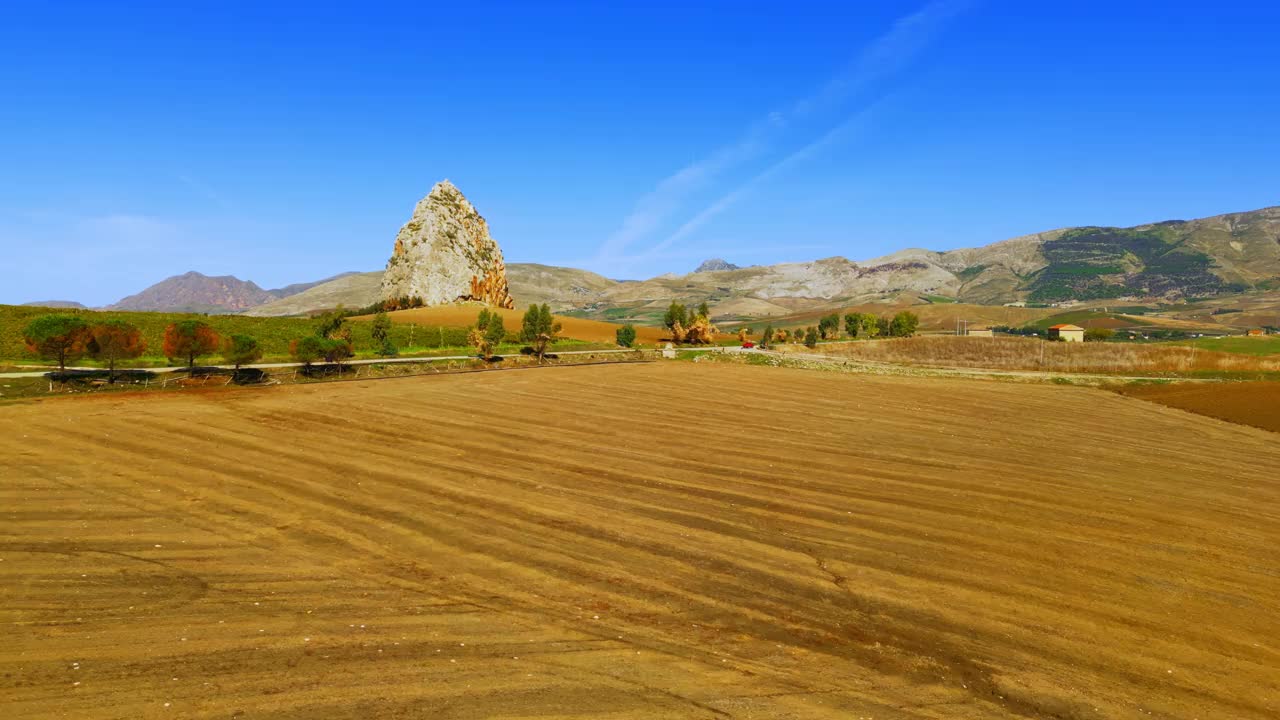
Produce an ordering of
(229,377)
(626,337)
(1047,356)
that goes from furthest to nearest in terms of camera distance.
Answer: (626,337) < (1047,356) < (229,377)

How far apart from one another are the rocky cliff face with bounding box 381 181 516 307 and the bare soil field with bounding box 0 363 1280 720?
387 feet

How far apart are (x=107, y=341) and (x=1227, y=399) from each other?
81.1 metres

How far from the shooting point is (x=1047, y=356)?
10244cm

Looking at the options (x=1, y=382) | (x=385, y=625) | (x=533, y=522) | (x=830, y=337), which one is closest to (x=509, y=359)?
(x=1, y=382)

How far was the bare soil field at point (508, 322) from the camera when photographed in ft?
391

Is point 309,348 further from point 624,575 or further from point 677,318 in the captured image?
Result: point 677,318

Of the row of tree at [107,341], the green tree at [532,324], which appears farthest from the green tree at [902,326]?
the row of tree at [107,341]

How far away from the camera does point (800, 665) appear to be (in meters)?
12.8

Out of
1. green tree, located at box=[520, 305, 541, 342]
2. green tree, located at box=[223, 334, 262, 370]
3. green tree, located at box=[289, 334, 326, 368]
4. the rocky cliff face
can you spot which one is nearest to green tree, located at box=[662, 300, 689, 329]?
green tree, located at box=[520, 305, 541, 342]

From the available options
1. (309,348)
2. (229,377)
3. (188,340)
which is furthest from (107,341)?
(309,348)

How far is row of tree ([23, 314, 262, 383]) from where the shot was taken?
48188mm

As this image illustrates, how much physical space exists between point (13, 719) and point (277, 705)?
3694mm

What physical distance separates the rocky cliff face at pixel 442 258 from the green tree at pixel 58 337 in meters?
97.9

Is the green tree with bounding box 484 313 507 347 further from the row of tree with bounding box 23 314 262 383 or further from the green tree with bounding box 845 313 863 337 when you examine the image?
the green tree with bounding box 845 313 863 337
